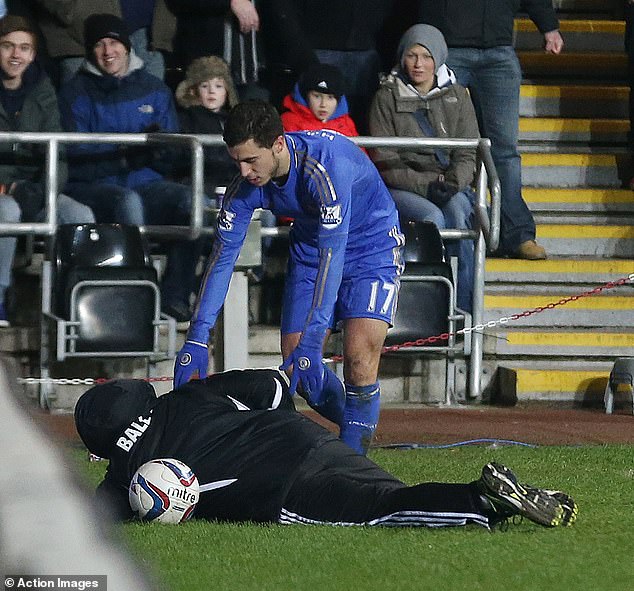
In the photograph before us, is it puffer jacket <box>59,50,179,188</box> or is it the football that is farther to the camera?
puffer jacket <box>59,50,179,188</box>

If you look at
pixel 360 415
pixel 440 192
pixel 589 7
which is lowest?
pixel 360 415

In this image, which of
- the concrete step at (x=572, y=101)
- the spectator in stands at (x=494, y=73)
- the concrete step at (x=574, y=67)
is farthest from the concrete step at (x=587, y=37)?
the spectator in stands at (x=494, y=73)

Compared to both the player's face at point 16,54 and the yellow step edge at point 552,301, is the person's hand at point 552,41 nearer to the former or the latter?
the yellow step edge at point 552,301

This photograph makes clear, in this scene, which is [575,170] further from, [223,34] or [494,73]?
[223,34]

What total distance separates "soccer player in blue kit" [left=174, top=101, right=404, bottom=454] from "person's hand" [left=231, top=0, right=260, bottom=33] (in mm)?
3645

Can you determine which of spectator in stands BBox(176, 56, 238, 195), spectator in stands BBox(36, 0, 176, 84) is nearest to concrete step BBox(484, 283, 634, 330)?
spectator in stands BBox(176, 56, 238, 195)

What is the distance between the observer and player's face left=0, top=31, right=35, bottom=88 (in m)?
9.05

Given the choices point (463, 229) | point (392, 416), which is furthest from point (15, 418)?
point (463, 229)

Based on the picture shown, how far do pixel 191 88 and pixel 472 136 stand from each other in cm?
215

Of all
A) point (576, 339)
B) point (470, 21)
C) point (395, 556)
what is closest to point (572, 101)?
point (470, 21)

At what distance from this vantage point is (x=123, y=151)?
945cm

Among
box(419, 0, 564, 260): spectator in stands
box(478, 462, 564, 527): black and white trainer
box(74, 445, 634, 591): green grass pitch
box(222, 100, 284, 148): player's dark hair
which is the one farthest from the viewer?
box(419, 0, 564, 260): spectator in stands

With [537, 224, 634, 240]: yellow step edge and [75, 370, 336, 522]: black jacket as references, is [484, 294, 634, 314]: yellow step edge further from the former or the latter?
[75, 370, 336, 522]: black jacket

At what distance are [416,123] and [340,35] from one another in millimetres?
1077
